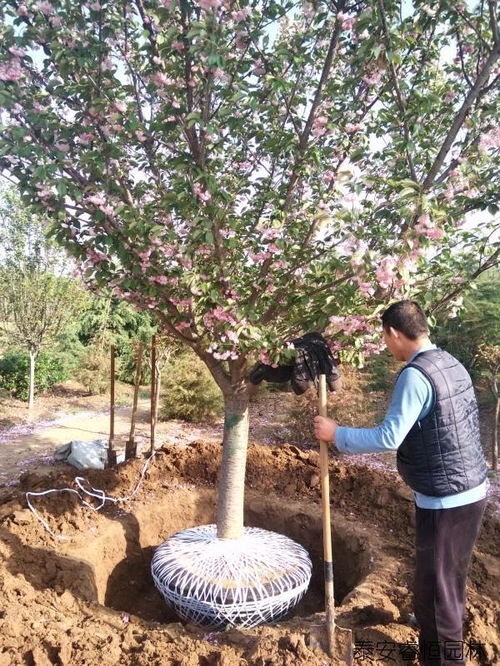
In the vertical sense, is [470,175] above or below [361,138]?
below

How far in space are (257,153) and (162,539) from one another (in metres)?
3.34

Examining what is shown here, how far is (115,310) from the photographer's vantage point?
1409 centimetres

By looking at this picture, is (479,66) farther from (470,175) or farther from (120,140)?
(120,140)

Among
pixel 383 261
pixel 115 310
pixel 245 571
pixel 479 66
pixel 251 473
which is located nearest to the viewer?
pixel 383 261

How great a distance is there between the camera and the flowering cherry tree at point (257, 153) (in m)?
2.45

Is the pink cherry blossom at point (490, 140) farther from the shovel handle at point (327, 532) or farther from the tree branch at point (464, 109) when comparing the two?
the shovel handle at point (327, 532)

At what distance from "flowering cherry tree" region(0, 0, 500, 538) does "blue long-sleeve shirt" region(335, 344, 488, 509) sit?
510 mm

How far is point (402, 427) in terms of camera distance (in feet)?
7.38

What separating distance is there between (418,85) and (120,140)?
5.82ft

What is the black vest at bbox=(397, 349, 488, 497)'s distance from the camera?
2.34 metres

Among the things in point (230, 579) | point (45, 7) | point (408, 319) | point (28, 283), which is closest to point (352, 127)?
point (408, 319)

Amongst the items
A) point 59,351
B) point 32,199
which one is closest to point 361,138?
point 32,199

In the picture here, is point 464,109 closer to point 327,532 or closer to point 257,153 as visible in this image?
point 257,153

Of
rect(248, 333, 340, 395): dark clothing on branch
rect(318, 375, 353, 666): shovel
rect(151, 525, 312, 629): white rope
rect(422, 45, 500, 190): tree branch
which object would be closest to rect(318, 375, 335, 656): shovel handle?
rect(318, 375, 353, 666): shovel
